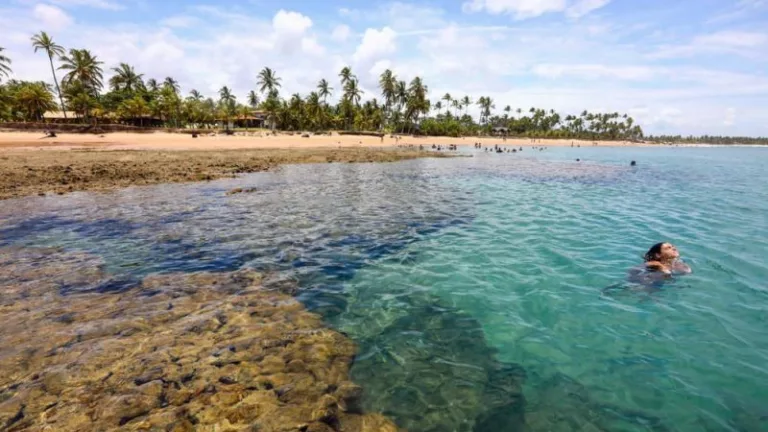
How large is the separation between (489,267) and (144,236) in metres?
11.6

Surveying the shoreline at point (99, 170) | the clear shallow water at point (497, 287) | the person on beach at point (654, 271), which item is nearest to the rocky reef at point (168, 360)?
the clear shallow water at point (497, 287)

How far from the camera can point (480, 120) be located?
177 meters

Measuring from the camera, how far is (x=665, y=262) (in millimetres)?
9555

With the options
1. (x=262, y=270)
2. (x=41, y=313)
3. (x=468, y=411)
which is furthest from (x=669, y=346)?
(x=41, y=313)

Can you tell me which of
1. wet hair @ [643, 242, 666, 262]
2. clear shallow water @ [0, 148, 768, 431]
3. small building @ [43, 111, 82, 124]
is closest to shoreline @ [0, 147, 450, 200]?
clear shallow water @ [0, 148, 768, 431]

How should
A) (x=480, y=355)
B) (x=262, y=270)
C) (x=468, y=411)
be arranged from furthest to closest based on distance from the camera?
(x=262, y=270) < (x=480, y=355) < (x=468, y=411)

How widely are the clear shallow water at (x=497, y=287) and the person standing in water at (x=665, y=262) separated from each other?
1.15 feet

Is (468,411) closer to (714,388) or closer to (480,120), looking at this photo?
(714,388)

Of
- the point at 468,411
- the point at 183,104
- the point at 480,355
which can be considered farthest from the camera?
the point at 183,104

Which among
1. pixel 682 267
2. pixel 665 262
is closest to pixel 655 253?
pixel 665 262

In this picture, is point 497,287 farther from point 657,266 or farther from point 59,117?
point 59,117

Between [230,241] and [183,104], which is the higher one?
[183,104]

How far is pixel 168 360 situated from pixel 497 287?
7009 millimetres

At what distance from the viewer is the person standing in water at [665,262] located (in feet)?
30.9
